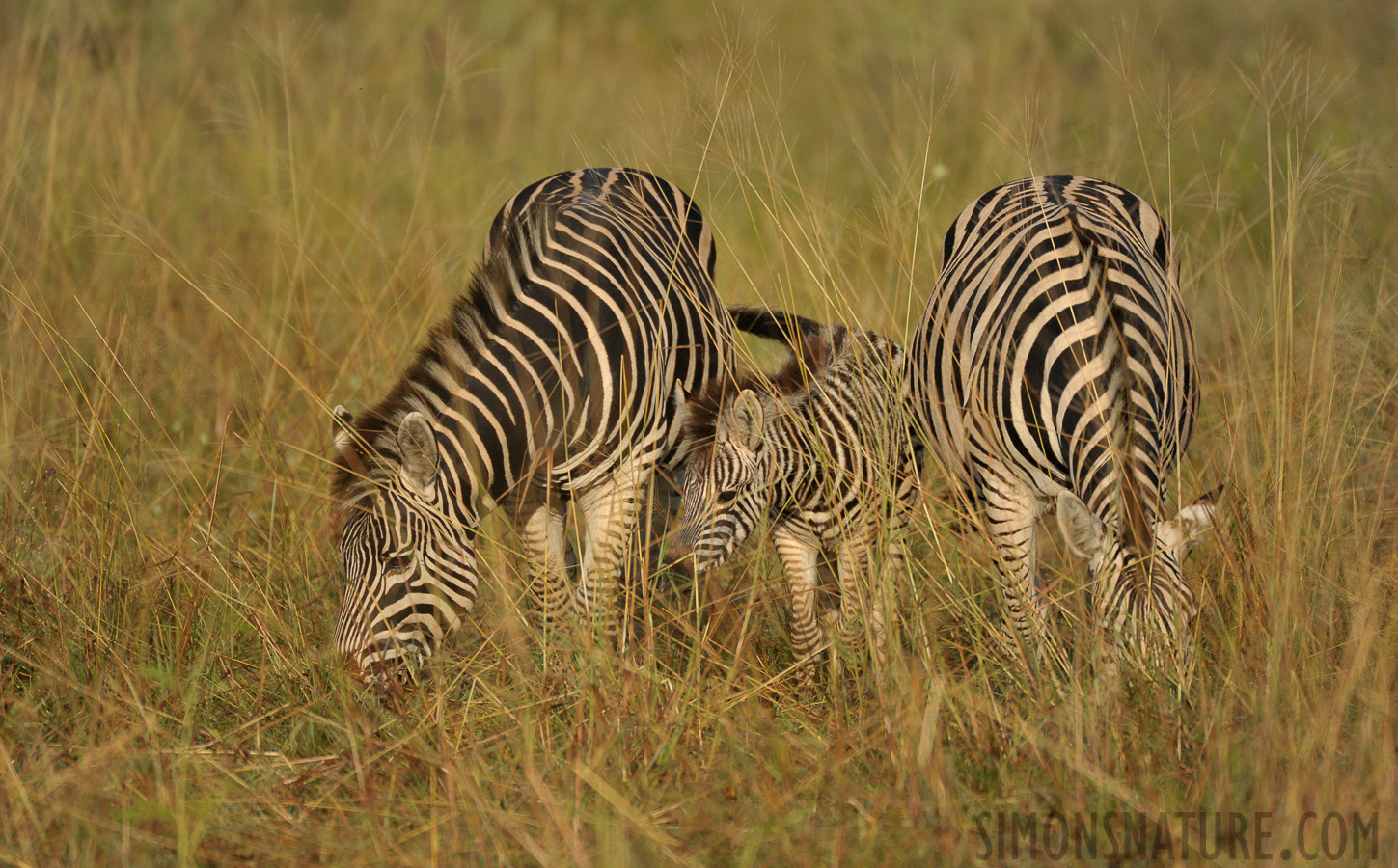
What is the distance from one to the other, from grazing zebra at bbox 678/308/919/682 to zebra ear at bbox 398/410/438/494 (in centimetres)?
100

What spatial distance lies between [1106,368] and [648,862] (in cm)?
192

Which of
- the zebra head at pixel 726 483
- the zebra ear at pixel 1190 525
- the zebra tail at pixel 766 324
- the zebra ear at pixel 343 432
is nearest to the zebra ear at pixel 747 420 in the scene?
the zebra head at pixel 726 483

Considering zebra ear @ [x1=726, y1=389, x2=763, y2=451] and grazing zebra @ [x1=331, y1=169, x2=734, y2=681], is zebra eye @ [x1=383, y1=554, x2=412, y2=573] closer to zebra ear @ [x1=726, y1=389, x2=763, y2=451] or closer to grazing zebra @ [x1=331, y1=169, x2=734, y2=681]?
grazing zebra @ [x1=331, y1=169, x2=734, y2=681]

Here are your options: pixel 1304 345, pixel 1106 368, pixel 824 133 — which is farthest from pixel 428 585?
pixel 824 133

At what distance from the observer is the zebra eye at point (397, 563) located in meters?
3.56

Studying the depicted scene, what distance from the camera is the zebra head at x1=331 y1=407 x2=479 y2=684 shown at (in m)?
3.54

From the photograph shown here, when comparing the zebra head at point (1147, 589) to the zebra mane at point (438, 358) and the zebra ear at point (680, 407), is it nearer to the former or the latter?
the zebra ear at point (680, 407)

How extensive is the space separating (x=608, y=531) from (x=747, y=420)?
0.72 metres

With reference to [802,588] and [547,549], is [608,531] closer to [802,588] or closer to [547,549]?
[547,549]

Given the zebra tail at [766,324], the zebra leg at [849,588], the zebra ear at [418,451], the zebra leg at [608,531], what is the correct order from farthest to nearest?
the zebra tail at [766,324], the zebra leg at [849,588], the zebra leg at [608,531], the zebra ear at [418,451]

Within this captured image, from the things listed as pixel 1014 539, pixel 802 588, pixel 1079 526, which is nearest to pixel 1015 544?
pixel 1014 539

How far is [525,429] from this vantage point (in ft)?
12.8

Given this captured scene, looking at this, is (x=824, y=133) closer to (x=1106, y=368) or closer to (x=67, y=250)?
(x=67, y=250)

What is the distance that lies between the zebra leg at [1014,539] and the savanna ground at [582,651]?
13 cm
